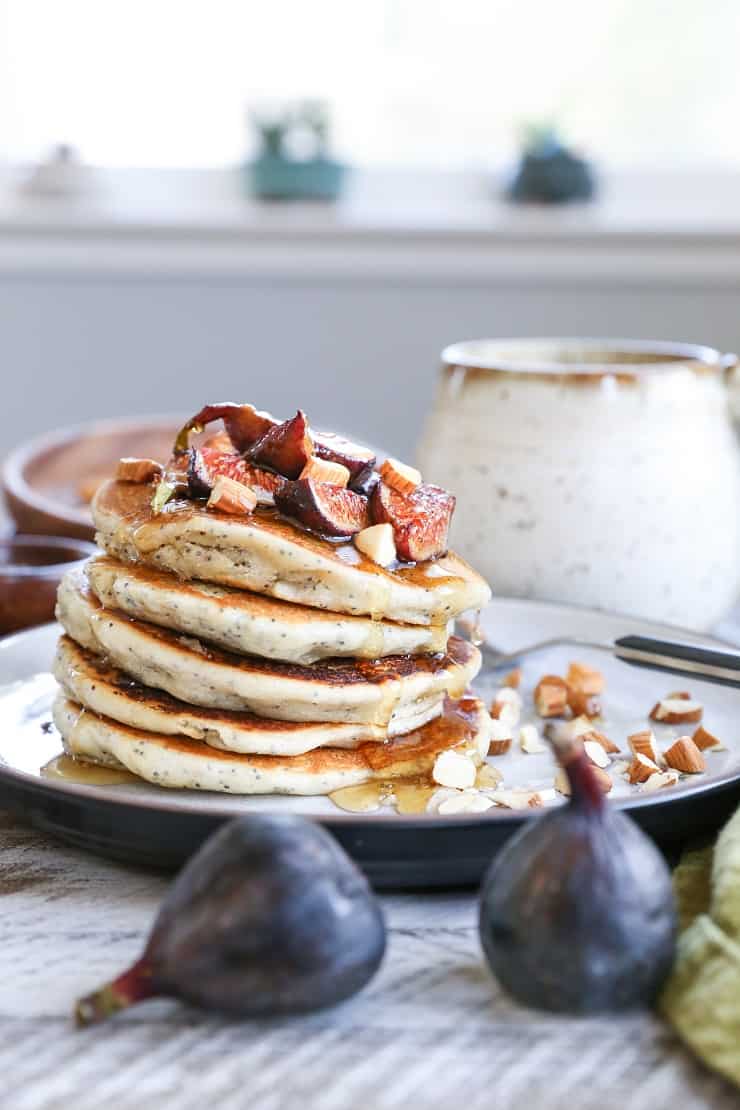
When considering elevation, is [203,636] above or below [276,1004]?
above

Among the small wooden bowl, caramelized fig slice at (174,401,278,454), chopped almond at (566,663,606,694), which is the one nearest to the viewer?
caramelized fig slice at (174,401,278,454)

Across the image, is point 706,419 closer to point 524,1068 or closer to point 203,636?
point 203,636

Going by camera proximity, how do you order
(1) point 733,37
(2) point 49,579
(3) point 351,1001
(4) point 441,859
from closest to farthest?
(3) point 351,1001 < (4) point 441,859 < (2) point 49,579 < (1) point 733,37

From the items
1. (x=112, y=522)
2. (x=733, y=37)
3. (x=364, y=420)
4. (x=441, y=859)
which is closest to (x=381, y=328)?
(x=364, y=420)

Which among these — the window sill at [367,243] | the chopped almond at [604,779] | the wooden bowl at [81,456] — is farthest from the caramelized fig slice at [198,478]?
the window sill at [367,243]

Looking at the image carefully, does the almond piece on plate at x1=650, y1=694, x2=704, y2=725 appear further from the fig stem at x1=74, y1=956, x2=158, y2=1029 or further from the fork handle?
the fig stem at x1=74, y1=956, x2=158, y2=1029

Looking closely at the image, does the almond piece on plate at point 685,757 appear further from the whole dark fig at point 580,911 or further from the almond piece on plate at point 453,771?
the whole dark fig at point 580,911

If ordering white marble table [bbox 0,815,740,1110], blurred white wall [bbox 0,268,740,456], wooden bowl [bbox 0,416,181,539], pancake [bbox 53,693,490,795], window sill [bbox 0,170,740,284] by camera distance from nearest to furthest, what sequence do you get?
white marble table [bbox 0,815,740,1110]
pancake [bbox 53,693,490,795]
wooden bowl [bbox 0,416,181,539]
window sill [bbox 0,170,740,284]
blurred white wall [bbox 0,268,740,456]

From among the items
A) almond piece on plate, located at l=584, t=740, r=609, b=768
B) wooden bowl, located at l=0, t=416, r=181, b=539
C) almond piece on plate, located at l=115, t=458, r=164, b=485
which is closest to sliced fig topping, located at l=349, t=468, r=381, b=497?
almond piece on plate, located at l=115, t=458, r=164, b=485

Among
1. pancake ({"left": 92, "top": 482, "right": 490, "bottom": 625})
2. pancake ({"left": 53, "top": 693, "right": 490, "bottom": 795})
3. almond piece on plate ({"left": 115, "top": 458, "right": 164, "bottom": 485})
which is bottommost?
pancake ({"left": 53, "top": 693, "right": 490, "bottom": 795})
